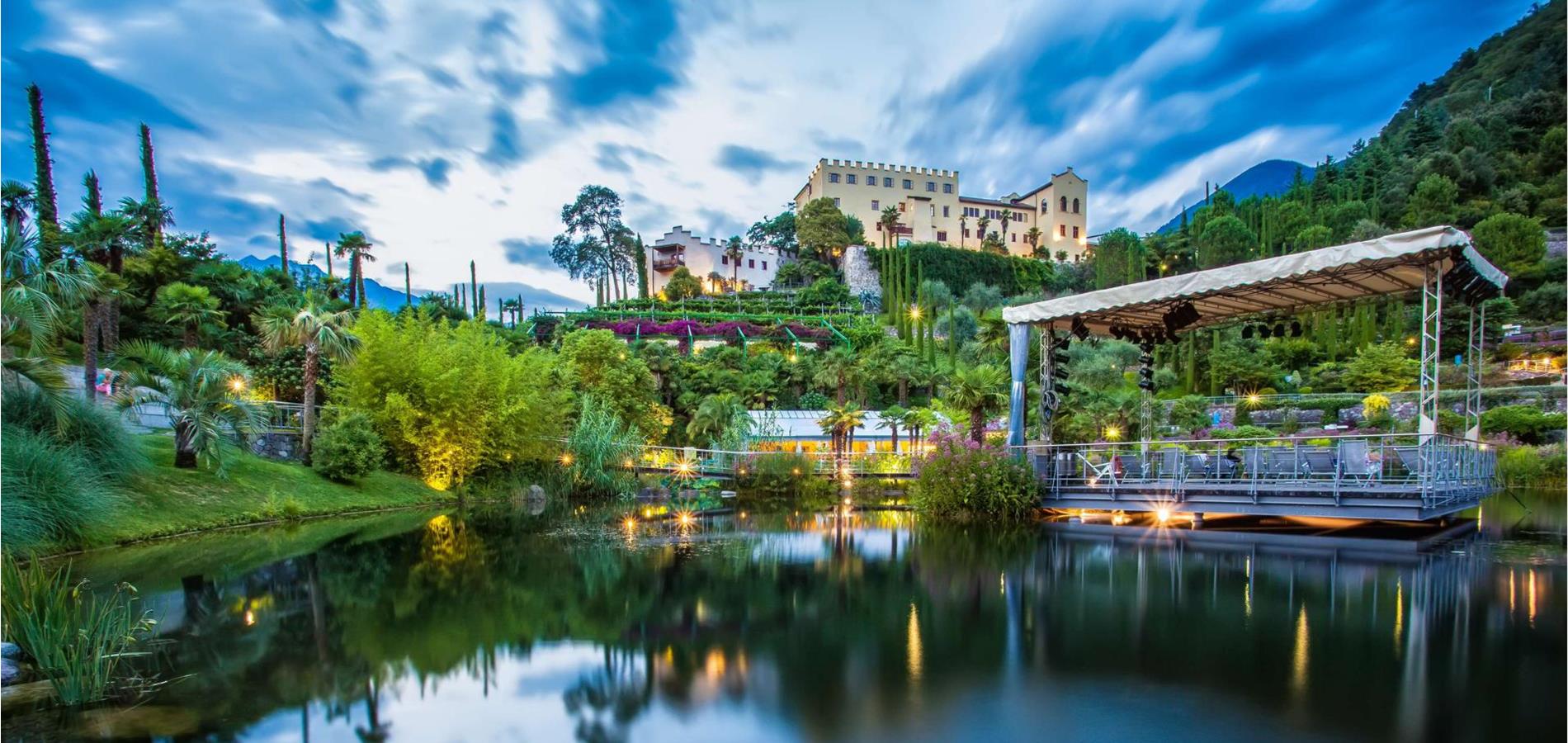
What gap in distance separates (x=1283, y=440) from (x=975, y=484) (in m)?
5.12

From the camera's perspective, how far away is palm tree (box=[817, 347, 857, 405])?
31.0 metres

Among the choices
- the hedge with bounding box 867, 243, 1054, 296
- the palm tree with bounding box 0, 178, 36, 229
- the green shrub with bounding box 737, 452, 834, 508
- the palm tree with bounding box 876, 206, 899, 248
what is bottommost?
the green shrub with bounding box 737, 452, 834, 508

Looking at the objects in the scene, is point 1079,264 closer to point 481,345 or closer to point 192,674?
point 481,345

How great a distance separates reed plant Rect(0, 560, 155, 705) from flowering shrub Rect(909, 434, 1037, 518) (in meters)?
11.3

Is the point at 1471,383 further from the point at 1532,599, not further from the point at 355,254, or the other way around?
the point at 355,254

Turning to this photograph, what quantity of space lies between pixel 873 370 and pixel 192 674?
28.4m

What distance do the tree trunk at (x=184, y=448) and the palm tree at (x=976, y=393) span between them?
14687 millimetres

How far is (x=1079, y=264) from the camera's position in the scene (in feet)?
196

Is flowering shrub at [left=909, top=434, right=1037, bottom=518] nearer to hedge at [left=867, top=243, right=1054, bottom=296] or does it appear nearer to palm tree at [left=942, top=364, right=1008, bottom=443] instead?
palm tree at [left=942, top=364, right=1008, bottom=443]

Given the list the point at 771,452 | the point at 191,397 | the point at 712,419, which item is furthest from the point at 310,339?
the point at 771,452

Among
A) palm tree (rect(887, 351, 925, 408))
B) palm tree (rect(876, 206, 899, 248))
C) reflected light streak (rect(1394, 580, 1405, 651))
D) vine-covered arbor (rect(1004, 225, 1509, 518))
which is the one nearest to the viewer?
reflected light streak (rect(1394, 580, 1405, 651))

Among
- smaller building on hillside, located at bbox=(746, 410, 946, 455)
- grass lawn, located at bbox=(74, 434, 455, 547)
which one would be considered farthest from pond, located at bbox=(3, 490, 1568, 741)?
smaller building on hillside, located at bbox=(746, 410, 946, 455)

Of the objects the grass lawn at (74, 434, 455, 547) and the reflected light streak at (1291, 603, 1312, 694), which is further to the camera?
the grass lawn at (74, 434, 455, 547)

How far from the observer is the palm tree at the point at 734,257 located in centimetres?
6200
